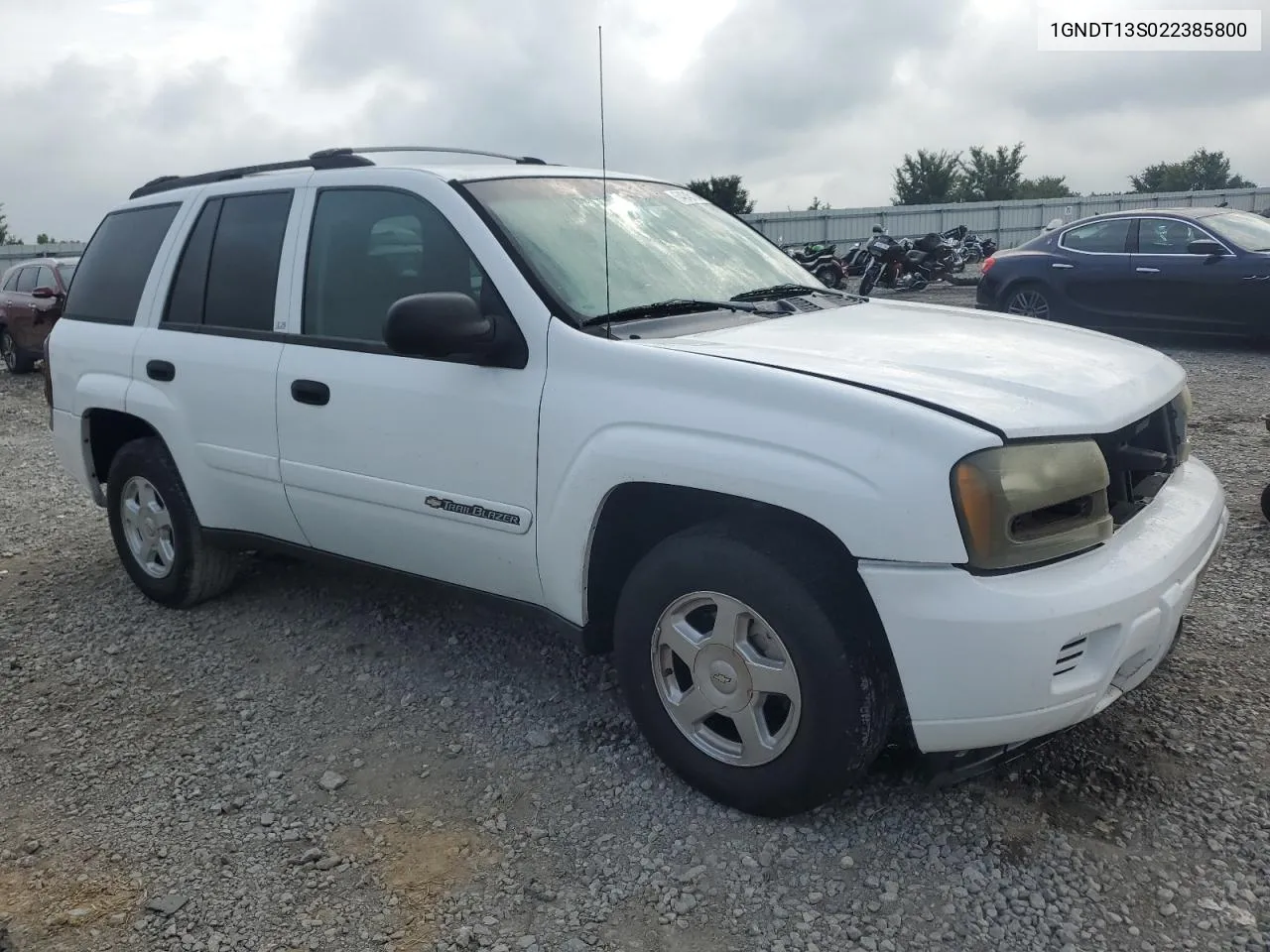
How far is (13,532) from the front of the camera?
6.45 m

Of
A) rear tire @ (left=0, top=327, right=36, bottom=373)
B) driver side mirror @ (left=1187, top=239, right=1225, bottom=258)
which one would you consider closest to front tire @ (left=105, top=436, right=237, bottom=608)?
driver side mirror @ (left=1187, top=239, right=1225, bottom=258)

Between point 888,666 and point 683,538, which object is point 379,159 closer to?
point 683,538

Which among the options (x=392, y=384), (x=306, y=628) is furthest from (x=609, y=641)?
(x=306, y=628)

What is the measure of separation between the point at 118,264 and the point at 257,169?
0.87 meters

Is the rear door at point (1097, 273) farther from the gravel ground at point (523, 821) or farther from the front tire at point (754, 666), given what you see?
the front tire at point (754, 666)

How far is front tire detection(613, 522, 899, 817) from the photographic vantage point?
2.67 m

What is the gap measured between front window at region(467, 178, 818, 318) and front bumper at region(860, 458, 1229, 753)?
1290mm

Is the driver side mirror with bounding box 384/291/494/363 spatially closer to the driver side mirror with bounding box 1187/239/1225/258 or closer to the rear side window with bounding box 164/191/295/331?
the rear side window with bounding box 164/191/295/331

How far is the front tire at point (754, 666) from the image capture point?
8.75 feet

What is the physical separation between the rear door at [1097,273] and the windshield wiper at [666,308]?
8596mm

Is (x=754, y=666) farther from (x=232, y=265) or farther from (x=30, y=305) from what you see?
(x=30, y=305)

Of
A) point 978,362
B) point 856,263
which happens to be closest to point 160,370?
point 978,362

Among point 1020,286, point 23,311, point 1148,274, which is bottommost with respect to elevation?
point 23,311

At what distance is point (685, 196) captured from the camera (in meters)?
4.33
